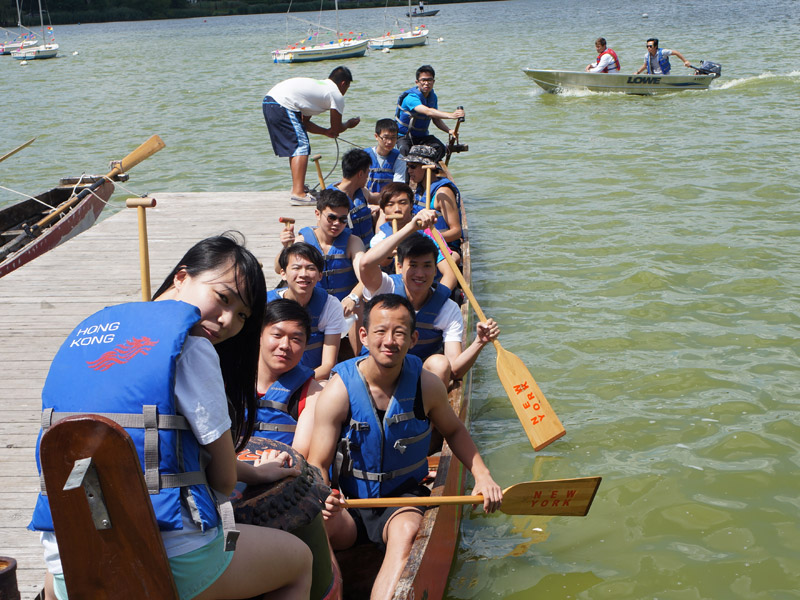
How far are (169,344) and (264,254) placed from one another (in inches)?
215

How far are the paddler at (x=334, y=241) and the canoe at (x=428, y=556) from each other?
186cm

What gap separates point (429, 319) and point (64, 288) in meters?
3.52

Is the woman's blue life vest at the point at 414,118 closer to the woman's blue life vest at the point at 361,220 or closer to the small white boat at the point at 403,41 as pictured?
the woman's blue life vest at the point at 361,220

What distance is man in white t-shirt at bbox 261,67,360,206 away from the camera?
28.0 ft

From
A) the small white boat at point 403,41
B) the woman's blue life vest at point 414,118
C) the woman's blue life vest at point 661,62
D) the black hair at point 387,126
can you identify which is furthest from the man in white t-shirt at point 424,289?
the small white boat at point 403,41

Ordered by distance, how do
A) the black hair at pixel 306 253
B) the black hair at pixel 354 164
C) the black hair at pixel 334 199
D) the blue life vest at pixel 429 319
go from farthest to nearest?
the black hair at pixel 354 164 → the black hair at pixel 334 199 → the blue life vest at pixel 429 319 → the black hair at pixel 306 253

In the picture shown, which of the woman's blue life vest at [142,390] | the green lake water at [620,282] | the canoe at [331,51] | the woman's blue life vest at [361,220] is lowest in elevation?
the green lake water at [620,282]

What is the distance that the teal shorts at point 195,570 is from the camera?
6.36ft

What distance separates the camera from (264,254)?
23.7 ft

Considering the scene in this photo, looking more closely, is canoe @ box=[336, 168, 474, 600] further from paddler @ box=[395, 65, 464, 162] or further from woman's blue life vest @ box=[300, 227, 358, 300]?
paddler @ box=[395, 65, 464, 162]

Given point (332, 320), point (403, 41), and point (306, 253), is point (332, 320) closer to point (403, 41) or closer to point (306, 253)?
point (306, 253)

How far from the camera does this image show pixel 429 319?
450cm

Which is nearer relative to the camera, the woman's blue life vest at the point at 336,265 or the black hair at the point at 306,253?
the black hair at the point at 306,253

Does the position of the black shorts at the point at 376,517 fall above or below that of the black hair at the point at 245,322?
below
